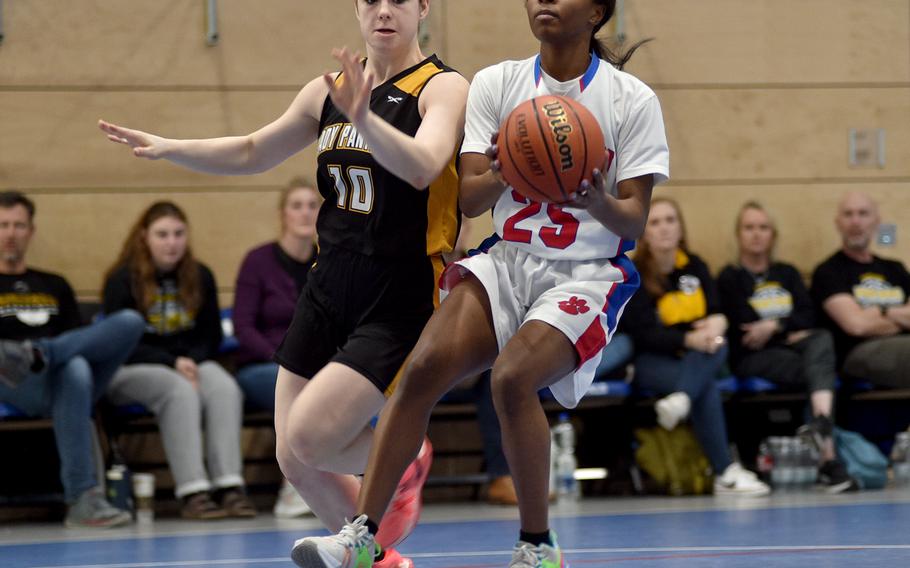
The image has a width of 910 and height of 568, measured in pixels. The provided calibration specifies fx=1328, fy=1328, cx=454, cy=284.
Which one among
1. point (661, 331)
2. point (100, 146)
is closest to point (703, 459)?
point (661, 331)

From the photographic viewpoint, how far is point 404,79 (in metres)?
3.79

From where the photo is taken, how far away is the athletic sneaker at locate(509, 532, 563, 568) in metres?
3.46

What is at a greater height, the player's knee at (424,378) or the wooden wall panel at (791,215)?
the wooden wall panel at (791,215)

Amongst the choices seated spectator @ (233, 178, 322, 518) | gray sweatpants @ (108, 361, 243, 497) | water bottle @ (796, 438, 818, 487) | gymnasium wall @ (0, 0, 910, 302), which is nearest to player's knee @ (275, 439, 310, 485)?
gray sweatpants @ (108, 361, 243, 497)

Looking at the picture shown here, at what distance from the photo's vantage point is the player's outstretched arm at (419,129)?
3.21 meters

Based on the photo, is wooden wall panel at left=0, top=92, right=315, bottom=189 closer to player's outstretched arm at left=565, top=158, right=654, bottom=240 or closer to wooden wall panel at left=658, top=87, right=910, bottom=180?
wooden wall panel at left=658, top=87, right=910, bottom=180

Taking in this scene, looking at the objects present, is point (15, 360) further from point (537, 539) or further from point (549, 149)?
point (549, 149)

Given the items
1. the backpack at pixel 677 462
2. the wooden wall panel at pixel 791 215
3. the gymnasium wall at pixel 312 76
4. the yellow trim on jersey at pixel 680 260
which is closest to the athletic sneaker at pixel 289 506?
the gymnasium wall at pixel 312 76

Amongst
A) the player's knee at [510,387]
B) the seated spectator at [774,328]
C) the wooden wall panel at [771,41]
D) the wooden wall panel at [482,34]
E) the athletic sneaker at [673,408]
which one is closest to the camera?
the player's knee at [510,387]

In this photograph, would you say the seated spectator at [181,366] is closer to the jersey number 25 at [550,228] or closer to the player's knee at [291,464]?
the player's knee at [291,464]

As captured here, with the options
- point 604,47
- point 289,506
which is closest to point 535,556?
point 604,47

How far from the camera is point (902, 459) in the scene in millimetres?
7395

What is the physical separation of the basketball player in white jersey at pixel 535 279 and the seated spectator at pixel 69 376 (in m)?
3.05

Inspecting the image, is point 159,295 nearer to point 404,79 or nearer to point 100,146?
point 100,146
